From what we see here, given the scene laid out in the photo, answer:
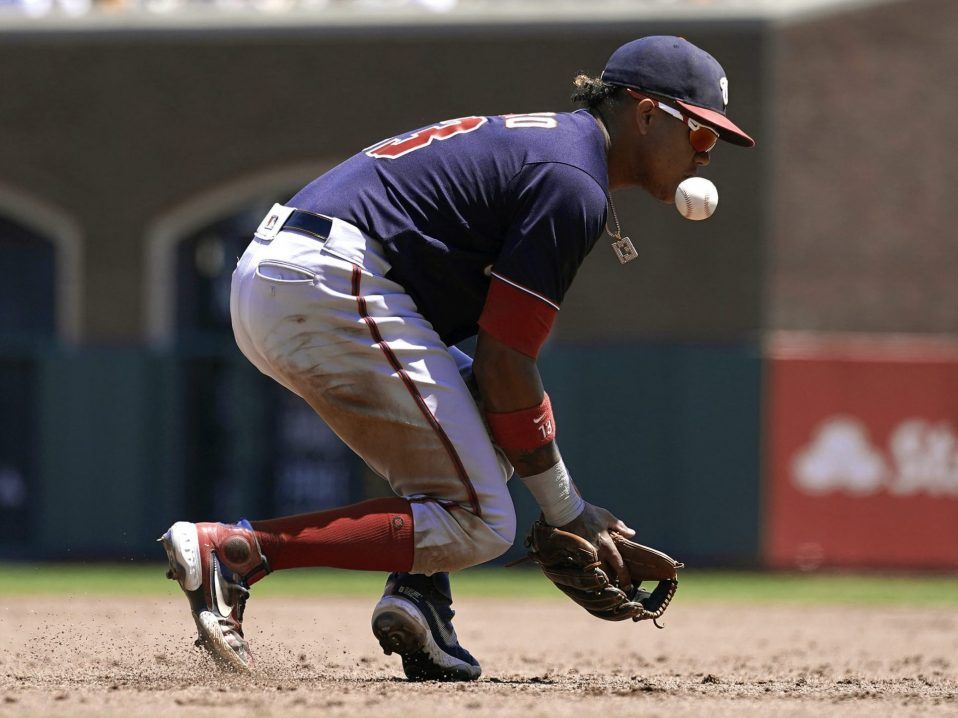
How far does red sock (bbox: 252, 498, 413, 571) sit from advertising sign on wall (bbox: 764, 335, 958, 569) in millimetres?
8890

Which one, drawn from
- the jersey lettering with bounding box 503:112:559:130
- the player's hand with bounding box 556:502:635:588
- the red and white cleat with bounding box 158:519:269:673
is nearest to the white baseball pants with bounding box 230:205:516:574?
the player's hand with bounding box 556:502:635:588

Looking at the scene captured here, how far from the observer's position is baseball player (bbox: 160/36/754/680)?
444cm

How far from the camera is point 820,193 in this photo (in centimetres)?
1383

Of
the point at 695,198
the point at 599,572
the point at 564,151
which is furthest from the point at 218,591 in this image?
the point at 695,198

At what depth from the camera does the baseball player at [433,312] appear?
444 cm

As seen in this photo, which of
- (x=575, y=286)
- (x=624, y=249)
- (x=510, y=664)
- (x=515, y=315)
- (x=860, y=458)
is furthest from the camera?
(x=575, y=286)

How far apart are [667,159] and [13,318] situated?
35.2 ft

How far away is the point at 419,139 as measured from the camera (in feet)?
15.4

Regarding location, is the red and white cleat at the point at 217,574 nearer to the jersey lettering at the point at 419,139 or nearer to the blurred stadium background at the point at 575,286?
the jersey lettering at the point at 419,139

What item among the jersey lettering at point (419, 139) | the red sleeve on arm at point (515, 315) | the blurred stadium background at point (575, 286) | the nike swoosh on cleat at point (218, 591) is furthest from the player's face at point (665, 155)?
the blurred stadium background at point (575, 286)

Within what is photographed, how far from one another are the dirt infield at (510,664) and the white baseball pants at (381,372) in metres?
0.51

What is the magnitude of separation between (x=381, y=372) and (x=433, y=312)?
0.32m

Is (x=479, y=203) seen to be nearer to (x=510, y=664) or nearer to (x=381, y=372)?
(x=381, y=372)

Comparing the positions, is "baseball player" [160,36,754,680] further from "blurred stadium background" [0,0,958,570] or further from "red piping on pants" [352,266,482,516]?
"blurred stadium background" [0,0,958,570]
